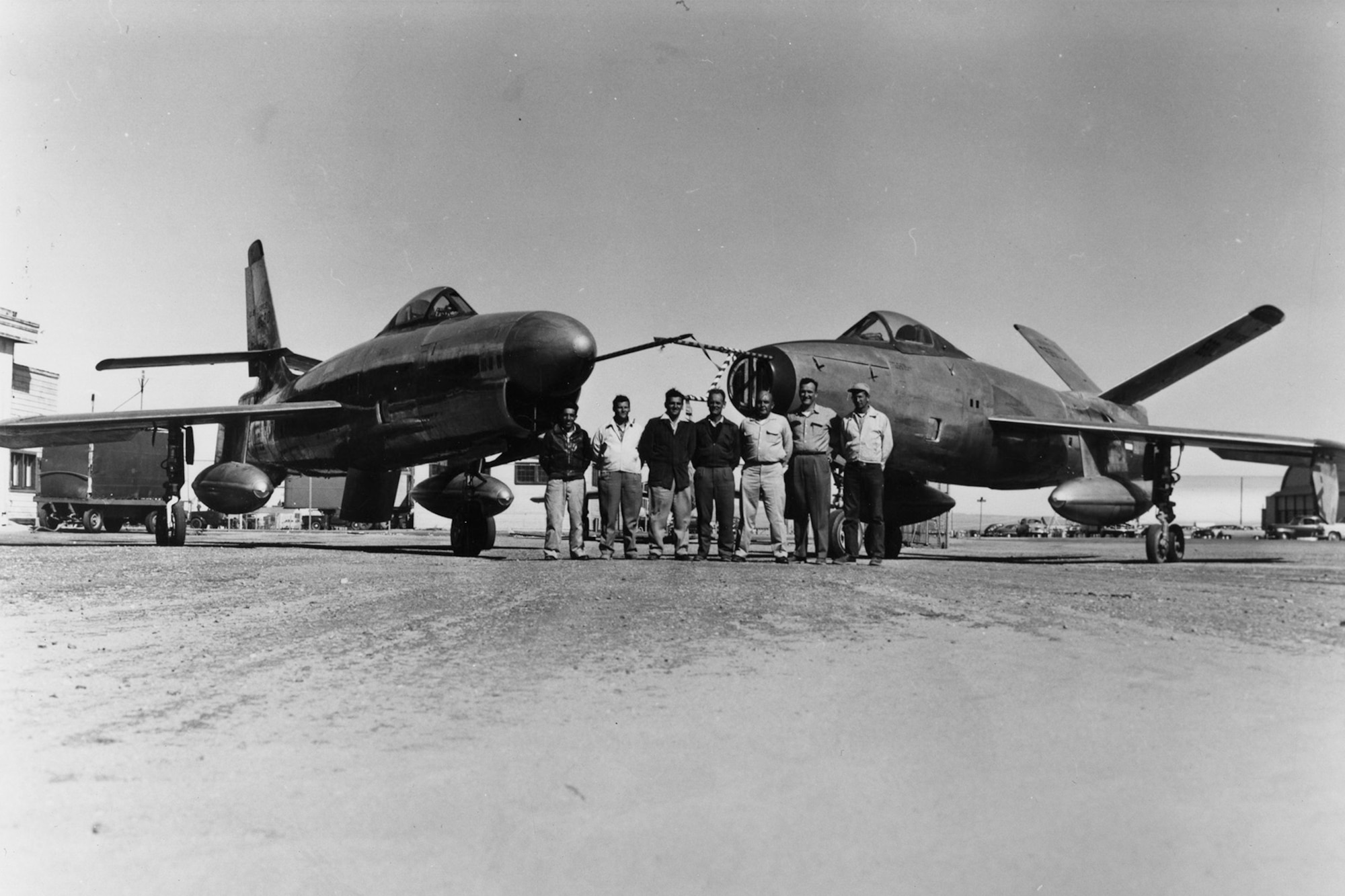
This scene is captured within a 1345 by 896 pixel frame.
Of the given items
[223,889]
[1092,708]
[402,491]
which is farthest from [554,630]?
[402,491]

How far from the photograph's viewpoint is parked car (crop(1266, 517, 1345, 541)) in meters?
46.6

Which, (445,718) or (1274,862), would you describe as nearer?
(1274,862)

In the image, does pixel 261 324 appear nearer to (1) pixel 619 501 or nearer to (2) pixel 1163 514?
(1) pixel 619 501

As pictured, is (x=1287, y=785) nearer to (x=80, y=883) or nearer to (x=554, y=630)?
(x=80, y=883)

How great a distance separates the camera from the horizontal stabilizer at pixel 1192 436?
12938 millimetres

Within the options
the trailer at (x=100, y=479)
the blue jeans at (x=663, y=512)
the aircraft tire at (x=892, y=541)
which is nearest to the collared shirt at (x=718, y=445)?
the blue jeans at (x=663, y=512)

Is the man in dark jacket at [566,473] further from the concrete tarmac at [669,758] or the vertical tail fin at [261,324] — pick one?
the vertical tail fin at [261,324]

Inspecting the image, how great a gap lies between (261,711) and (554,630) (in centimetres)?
176

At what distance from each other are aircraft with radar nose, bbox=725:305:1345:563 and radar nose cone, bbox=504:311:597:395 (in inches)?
70.8

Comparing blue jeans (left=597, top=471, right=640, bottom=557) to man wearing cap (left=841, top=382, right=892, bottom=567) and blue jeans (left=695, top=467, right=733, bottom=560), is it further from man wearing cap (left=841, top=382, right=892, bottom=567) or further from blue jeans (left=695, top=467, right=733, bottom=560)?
man wearing cap (left=841, top=382, right=892, bottom=567)

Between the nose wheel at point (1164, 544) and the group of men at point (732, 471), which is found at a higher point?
the group of men at point (732, 471)

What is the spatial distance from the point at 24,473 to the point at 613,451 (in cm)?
3461

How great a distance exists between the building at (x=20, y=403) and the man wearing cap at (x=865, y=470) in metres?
31.9

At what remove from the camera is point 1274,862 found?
→ 1.87 m
